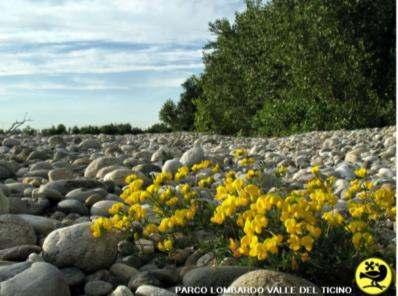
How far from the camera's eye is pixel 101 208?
5590 mm

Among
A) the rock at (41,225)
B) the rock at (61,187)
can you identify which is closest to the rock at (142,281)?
the rock at (41,225)

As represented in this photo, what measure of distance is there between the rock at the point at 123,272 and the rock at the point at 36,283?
19.4 inches

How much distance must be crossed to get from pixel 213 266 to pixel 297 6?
15.8 meters

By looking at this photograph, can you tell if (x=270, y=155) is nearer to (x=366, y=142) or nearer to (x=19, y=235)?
(x=366, y=142)

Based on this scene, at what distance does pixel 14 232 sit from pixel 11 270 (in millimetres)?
857

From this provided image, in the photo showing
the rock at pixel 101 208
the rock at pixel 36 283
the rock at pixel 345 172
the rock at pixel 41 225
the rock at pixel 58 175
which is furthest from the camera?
the rock at pixel 58 175

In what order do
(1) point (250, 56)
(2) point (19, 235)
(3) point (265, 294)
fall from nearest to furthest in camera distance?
(3) point (265, 294) → (2) point (19, 235) → (1) point (250, 56)

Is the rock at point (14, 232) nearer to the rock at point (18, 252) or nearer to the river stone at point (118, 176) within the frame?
the rock at point (18, 252)

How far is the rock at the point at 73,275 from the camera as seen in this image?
3.94 metres

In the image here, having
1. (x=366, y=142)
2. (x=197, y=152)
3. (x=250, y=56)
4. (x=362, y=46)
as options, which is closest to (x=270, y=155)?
(x=197, y=152)

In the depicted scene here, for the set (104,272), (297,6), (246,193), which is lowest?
(104,272)

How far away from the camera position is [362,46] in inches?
687

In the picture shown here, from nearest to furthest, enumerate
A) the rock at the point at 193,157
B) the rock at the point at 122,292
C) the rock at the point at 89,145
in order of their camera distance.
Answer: the rock at the point at 122,292
the rock at the point at 193,157
the rock at the point at 89,145

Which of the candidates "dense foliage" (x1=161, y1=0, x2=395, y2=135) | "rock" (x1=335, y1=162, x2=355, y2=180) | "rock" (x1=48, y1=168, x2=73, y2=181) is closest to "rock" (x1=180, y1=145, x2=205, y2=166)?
"rock" (x1=48, y1=168, x2=73, y2=181)
